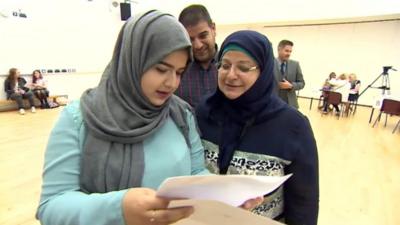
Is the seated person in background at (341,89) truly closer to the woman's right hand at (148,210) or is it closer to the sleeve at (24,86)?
the sleeve at (24,86)

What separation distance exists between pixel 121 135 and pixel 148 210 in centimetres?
25

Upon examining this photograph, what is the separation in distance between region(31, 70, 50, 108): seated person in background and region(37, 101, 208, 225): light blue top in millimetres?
6987

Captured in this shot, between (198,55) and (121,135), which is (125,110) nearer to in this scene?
(121,135)

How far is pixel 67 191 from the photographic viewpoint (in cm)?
75

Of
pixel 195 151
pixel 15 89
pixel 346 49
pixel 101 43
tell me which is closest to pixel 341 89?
pixel 346 49

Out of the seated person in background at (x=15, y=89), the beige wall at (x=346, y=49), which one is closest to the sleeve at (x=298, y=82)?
the seated person in background at (x=15, y=89)

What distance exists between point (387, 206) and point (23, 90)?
22.8ft

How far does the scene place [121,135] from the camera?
2.63 ft

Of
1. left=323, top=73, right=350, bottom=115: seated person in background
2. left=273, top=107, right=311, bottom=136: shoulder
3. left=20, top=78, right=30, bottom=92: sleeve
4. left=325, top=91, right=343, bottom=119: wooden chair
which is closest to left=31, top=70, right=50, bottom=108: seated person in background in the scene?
left=20, top=78, right=30, bottom=92: sleeve

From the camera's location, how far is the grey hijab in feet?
2.59

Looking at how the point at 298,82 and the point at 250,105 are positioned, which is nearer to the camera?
the point at 250,105

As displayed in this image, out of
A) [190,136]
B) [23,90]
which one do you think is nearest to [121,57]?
[190,136]

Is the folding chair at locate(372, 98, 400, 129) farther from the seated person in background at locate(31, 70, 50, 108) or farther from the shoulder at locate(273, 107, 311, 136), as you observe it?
the seated person in background at locate(31, 70, 50, 108)

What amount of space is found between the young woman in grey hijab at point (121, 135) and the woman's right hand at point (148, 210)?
5 centimetres
